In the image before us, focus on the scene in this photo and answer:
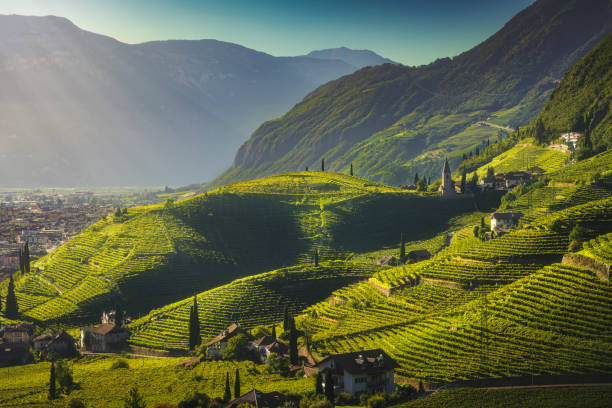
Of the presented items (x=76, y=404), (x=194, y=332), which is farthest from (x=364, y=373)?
(x=194, y=332)

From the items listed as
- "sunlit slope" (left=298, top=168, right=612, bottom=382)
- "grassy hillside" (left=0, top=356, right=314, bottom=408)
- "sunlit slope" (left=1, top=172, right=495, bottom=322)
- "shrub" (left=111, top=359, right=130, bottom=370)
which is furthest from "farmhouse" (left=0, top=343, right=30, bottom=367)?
"sunlit slope" (left=298, top=168, right=612, bottom=382)

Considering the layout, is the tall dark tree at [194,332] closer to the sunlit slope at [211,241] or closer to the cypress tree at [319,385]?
the sunlit slope at [211,241]

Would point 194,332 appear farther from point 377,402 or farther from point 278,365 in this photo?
A: point 377,402

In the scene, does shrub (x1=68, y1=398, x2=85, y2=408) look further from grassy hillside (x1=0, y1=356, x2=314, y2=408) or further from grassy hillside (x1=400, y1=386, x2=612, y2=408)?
grassy hillside (x1=400, y1=386, x2=612, y2=408)

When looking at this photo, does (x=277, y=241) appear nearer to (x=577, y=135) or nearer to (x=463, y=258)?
(x=463, y=258)

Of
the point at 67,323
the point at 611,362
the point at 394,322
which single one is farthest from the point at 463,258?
the point at 67,323

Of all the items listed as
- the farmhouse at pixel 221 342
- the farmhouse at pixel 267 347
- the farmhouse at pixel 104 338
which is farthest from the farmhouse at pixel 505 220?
the farmhouse at pixel 104 338
